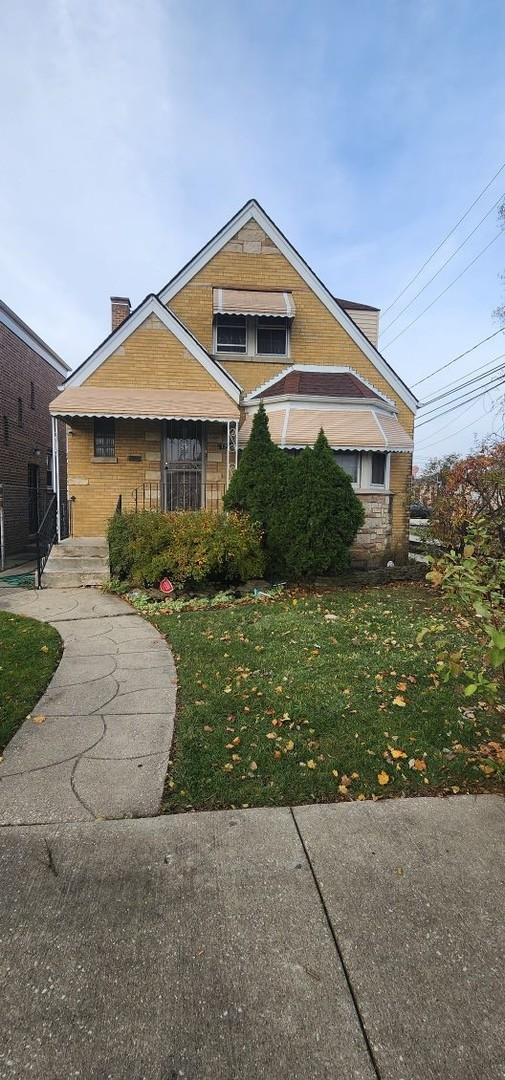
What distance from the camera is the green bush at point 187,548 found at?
26.7 feet

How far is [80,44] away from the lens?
764 centimetres

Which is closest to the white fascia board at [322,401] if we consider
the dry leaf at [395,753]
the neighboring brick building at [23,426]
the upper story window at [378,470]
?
the upper story window at [378,470]

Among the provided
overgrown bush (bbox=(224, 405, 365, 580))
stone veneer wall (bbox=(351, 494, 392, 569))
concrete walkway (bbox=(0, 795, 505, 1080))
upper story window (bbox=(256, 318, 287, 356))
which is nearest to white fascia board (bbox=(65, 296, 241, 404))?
upper story window (bbox=(256, 318, 287, 356))

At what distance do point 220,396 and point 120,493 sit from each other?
10.4 ft

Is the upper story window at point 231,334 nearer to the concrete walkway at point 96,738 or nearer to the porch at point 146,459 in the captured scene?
the porch at point 146,459

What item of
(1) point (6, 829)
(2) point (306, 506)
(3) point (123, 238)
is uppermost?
(3) point (123, 238)

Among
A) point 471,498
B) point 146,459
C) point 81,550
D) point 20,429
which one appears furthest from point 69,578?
point 20,429

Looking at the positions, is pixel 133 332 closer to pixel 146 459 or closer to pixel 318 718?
pixel 146 459

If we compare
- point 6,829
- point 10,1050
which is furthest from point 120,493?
point 10,1050

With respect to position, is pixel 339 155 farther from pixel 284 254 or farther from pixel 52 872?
pixel 52 872

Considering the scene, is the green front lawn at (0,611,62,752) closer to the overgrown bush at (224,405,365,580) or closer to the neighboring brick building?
the overgrown bush at (224,405,365,580)

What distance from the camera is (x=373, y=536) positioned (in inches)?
447

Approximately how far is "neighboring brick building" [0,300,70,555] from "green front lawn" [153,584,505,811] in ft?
33.4

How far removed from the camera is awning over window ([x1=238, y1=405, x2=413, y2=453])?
425 inches
